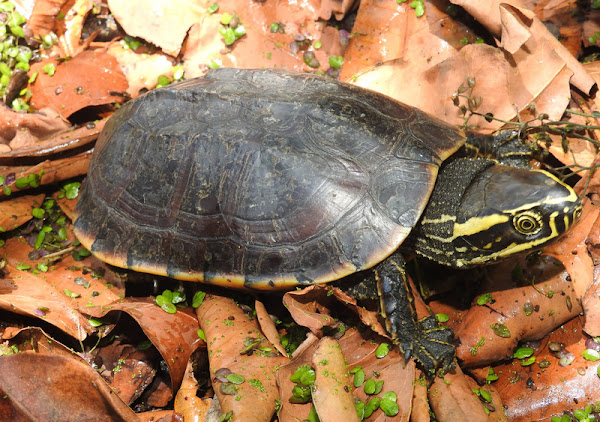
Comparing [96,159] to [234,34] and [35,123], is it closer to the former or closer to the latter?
[35,123]

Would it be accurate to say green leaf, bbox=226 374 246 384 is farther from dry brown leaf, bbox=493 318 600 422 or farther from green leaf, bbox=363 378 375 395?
dry brown leaf, bbox=493 318 600 422

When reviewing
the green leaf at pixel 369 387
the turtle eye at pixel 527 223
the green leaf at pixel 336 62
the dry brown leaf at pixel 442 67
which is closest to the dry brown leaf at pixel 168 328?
the green leaf at pixel 369 387

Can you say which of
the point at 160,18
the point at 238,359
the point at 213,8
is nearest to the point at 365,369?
the point at 238,359

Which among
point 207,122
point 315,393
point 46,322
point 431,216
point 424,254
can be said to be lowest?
point 46,322

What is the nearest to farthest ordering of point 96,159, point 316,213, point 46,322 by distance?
point 316,213
point 46,322
point 96,159

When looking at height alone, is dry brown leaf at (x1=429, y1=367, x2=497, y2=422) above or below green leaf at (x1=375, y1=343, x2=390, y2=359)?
below

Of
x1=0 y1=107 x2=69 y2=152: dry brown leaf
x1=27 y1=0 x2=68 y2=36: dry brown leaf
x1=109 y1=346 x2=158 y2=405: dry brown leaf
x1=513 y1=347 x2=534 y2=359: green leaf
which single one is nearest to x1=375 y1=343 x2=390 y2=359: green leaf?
x1=513 y1=347 x2=534 y2=359: green leaf

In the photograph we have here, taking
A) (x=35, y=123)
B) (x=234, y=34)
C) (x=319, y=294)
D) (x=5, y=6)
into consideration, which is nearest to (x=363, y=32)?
(x=234, y=34)
